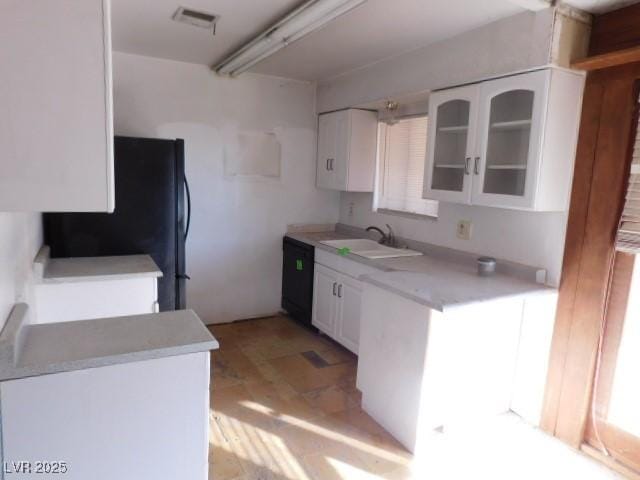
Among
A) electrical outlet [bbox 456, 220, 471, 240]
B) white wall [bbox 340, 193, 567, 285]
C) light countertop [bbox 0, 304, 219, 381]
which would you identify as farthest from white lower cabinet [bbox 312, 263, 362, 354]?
light countertop [bbox 0, 304, 219, 381]

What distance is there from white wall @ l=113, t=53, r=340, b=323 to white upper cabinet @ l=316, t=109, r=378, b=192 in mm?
375

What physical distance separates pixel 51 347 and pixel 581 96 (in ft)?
8.26

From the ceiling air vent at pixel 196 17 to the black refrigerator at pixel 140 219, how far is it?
0.71 m

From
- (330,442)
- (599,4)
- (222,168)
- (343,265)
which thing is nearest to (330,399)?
(330,442)

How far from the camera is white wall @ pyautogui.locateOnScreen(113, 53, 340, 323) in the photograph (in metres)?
3.38

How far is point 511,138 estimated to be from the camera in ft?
7.60

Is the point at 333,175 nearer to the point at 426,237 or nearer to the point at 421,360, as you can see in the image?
the point at 426,237

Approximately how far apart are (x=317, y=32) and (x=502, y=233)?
1669 millimetres

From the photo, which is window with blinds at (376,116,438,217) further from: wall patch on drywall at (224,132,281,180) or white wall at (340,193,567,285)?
wall patch on drywall at (224,132,281,180)

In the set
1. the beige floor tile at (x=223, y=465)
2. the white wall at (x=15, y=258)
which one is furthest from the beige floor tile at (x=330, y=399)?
the white wall at (x=15, y=258)

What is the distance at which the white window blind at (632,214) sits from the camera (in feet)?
6.44

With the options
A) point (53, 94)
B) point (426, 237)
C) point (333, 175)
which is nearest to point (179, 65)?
point (333, 175)

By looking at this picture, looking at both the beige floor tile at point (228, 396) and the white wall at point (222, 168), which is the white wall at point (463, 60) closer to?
the white wall at point (222, 168)

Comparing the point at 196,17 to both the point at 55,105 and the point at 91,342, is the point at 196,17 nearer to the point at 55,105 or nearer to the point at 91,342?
the point at 55,105
